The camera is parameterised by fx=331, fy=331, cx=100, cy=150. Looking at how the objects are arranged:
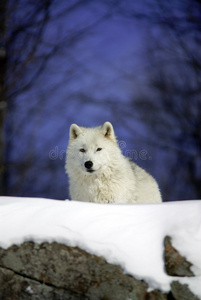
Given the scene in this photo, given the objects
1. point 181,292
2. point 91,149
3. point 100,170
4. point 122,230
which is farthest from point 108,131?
point 181,292

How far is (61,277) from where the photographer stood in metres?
3.46

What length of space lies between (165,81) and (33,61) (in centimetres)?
479

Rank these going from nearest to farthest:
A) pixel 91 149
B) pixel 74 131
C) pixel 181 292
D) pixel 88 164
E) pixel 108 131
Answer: pixel 181 292 < pixel 88 164 < pixel 91 149 < pixel 108 131 < pixel 74 131

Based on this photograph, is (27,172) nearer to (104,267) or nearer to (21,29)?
(21,29)

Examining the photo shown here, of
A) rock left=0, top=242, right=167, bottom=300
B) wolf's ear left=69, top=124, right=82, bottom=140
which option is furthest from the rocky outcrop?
wolf's ear left=69, top=124, right=82, bottom=140

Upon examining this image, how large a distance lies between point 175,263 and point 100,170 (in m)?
2.72

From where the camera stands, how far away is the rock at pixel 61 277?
3344 millimetres

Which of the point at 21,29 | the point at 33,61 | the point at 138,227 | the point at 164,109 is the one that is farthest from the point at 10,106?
the point at 138,227

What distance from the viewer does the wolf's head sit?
5766 millimetres

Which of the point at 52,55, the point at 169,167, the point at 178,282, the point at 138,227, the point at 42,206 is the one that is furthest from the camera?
the point at 169,167

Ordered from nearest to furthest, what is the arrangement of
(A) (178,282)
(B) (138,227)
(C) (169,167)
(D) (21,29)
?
(A) (178,282), (B) (138,227), (D) (21,29), (C) (169,167)

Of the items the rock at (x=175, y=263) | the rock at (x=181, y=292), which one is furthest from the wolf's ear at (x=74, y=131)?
the rock at (x=181, y=292)

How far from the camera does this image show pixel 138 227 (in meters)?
3.55

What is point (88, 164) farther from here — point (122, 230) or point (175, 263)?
point (175, 263)
